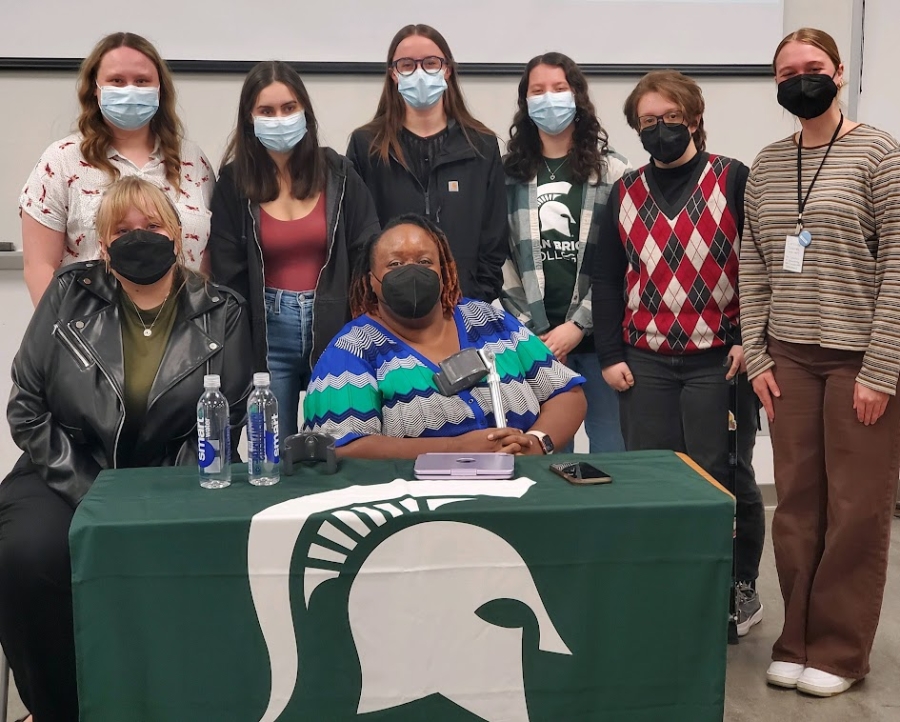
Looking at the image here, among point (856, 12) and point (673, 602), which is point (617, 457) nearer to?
point (673, 602)

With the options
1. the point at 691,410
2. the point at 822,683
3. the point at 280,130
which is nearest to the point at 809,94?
the point at 691,410

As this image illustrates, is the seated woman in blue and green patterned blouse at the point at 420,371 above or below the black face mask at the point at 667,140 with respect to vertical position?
below

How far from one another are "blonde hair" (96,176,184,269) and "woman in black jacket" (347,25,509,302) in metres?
0.73

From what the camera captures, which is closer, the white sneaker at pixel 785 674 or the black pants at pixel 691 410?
the white sneaker at pixel 785 674

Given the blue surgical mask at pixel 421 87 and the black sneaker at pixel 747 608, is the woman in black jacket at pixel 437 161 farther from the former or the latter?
the black sneaker at pixel 747 608

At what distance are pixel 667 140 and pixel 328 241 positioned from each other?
0.92 m

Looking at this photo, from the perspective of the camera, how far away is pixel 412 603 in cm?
164

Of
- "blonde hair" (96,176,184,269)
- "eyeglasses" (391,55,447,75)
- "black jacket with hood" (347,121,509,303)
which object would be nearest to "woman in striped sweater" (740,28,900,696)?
"black jacket with hood" (347,121,509,303)

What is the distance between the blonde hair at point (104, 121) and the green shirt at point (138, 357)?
0.52 meters

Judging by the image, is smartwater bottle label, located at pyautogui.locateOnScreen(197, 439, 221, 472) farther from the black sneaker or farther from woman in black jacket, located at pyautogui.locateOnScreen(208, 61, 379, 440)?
the black sneaker

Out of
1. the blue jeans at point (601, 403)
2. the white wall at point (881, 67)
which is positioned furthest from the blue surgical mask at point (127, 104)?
the white wall at point (881, 67)

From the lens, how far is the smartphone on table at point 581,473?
5.77ft

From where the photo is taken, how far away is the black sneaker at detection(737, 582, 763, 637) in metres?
2.71

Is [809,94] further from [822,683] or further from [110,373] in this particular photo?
[110,373]
